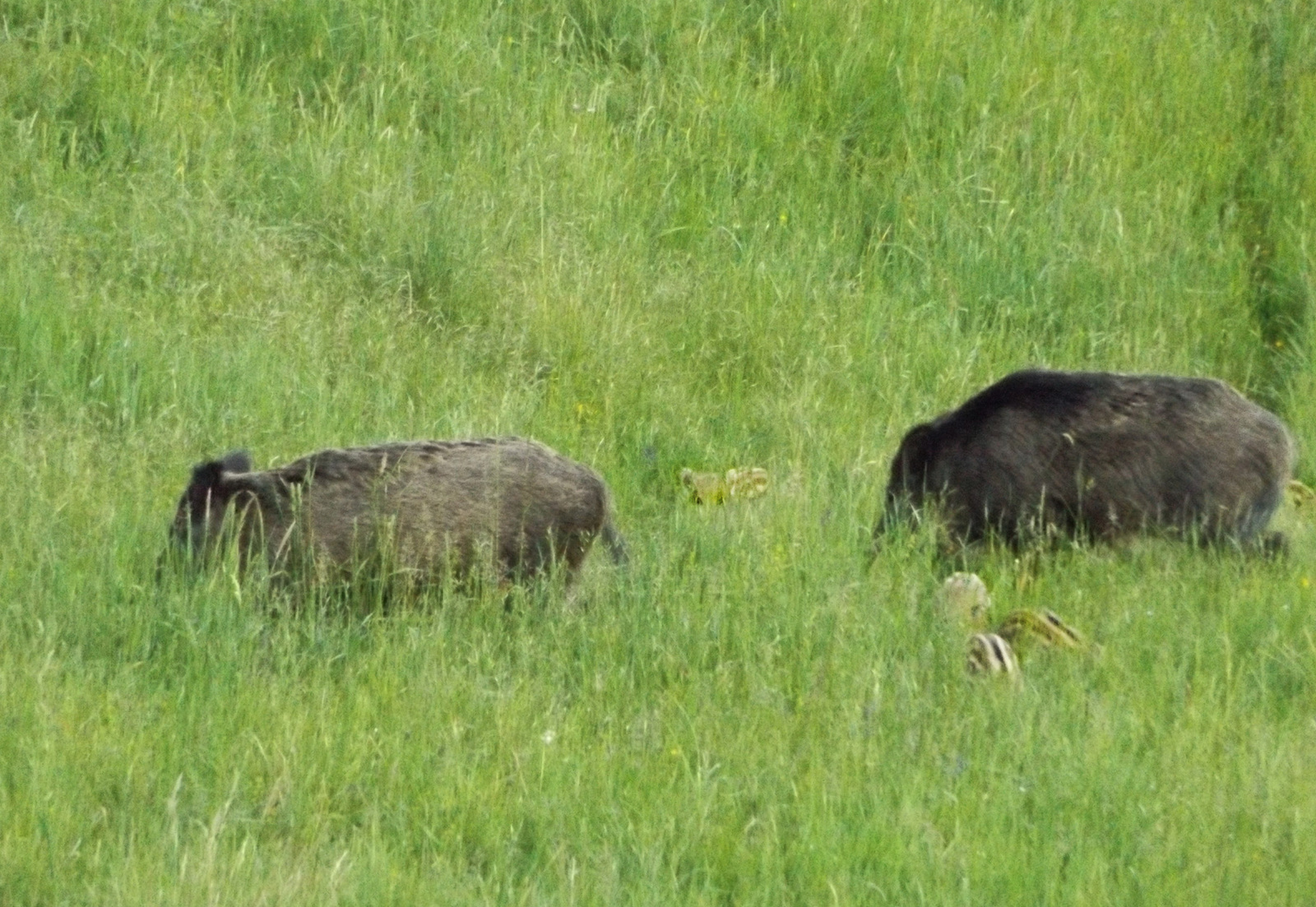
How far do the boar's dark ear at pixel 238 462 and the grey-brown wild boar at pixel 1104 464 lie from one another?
2.42 meters

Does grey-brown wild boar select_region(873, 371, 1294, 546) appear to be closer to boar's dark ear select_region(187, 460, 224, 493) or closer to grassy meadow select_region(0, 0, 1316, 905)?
grassy meadow select_region(0, 0, 1316, 905)

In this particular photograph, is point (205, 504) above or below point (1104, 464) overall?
below

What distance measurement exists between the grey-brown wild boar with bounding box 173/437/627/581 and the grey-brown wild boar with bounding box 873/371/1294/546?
1.34 meters

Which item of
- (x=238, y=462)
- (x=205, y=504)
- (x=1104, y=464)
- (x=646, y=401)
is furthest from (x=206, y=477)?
(x=1104, y=464)

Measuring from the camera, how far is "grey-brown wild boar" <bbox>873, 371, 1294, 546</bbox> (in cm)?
758

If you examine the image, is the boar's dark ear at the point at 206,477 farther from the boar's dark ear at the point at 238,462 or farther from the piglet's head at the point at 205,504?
the boar's dark ear at the point at 238,462

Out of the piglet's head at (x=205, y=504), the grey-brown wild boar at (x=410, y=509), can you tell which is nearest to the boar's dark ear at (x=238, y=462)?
the grey-brown wild boar at (x=410, y=509)

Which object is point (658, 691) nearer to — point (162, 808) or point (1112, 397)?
point (162, 808)

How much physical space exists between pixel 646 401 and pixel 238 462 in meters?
2.66

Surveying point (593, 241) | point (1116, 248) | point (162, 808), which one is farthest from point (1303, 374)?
point (162, 808)

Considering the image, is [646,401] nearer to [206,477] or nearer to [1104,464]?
[1104,464]

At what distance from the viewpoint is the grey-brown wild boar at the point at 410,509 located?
6672mm

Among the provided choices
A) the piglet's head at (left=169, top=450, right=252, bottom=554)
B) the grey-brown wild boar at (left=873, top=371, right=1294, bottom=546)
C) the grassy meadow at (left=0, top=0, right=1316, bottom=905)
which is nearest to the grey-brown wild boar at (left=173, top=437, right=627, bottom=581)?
the piglet's head at (left=169, top=450, right=252, bottom=554)

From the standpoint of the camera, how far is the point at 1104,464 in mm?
7641
